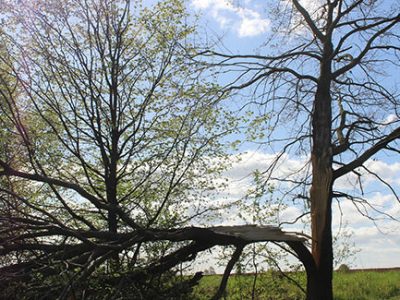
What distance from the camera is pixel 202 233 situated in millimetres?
7172

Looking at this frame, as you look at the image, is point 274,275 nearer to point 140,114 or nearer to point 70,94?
point 140,114

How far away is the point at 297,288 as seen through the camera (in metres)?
10.8

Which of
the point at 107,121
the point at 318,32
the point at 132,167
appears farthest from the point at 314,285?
the point at 107,121

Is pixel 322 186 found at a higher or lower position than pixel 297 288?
higher

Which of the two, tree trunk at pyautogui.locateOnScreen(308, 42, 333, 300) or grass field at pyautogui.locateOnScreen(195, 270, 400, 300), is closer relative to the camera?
tree trunk at pyautogui.locateOnScreen(308, 42, 333, 300)

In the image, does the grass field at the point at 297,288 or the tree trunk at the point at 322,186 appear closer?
the tree trunk at the point at 322,186

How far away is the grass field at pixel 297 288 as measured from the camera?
33.6ft

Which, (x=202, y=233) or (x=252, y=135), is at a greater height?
(x=252, y=135)

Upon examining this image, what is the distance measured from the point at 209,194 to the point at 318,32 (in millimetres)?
4462

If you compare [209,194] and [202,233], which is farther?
[209,194]

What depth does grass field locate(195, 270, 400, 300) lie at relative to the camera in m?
10.2

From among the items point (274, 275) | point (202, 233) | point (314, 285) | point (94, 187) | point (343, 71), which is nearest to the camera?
point (202, 233)

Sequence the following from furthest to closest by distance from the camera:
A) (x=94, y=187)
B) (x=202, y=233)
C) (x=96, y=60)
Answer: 1. (x=96, y=60)
2. (x=94, y=187)
3. (x=202, y=233)

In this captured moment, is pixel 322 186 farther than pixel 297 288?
No
